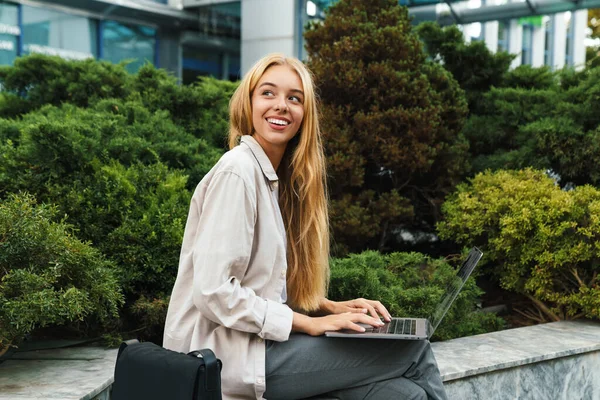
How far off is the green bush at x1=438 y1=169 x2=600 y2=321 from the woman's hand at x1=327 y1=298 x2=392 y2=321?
6.74ft

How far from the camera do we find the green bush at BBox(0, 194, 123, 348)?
8.89 feet

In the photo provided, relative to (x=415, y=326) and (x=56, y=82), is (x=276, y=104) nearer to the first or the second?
(x=415, y=326)

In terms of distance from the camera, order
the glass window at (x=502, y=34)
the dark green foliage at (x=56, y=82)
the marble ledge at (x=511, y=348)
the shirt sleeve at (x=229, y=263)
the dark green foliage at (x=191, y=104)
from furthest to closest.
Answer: the glass window at (x=502, y=34) → the dark green foliage at (x=56, y=82) → the dark green foliage at (x=191, y=104) → the marble ledge at (x=511, y=348) → the shirt sleeve at (x=229, y=263)

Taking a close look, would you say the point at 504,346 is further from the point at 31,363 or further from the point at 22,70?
the point at 22,70

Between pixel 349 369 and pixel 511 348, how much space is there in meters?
1.65

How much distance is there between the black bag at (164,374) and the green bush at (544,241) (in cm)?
295

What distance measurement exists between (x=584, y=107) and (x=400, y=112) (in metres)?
1.52

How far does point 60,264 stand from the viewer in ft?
9.54

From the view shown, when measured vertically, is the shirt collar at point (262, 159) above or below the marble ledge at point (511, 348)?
above

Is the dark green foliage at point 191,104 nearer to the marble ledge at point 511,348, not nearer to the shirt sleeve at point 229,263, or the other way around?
the marble ledge at point 511,348

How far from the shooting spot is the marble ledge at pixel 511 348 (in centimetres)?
329

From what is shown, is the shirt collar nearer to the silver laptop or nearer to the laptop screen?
the silver laptop

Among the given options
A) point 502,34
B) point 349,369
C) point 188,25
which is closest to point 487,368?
point 349,369

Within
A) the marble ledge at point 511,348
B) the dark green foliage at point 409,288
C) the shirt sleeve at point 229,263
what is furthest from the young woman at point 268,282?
the dark green foliage at point 409,288
